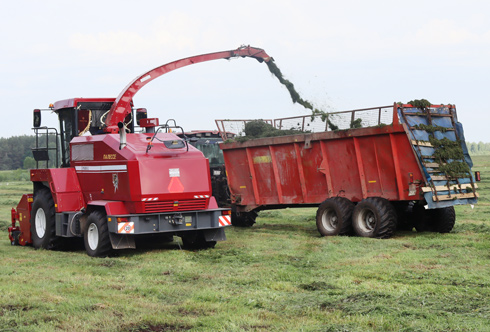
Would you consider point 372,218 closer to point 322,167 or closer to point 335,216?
point 335,216

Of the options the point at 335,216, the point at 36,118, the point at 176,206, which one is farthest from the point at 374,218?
the point at 36,118

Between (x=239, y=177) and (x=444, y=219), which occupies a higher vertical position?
(x=239, y=177)

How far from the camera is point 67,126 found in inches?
545

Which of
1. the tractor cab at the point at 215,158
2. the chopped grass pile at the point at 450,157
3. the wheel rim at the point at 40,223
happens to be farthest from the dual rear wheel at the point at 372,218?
the wheel rim at the point at 40,223

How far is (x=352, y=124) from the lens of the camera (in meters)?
14.8

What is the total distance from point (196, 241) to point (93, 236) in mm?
2073

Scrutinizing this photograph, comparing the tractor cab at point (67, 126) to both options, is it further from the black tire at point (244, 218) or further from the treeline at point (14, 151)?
the treeline at point (14, 151)

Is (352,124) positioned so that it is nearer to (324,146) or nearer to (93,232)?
(324,146)

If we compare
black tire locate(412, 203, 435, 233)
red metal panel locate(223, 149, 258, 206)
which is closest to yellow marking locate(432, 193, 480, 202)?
black tire locate(412, 203, 435, 233)

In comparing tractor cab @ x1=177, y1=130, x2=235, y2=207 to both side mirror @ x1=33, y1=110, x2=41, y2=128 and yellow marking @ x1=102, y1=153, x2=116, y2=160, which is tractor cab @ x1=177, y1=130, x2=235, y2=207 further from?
yellow marking @ x1=102, y1=153, x2=116, y2=160

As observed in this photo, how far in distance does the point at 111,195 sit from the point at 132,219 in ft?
2.81

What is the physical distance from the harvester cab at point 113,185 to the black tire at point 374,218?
3.06m

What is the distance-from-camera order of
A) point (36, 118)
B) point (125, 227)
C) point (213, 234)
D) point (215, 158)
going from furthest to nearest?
point (215, 158), point (36, 118), point (213, 234), point (125, 227)

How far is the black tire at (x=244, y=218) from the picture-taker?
59.9 ft
